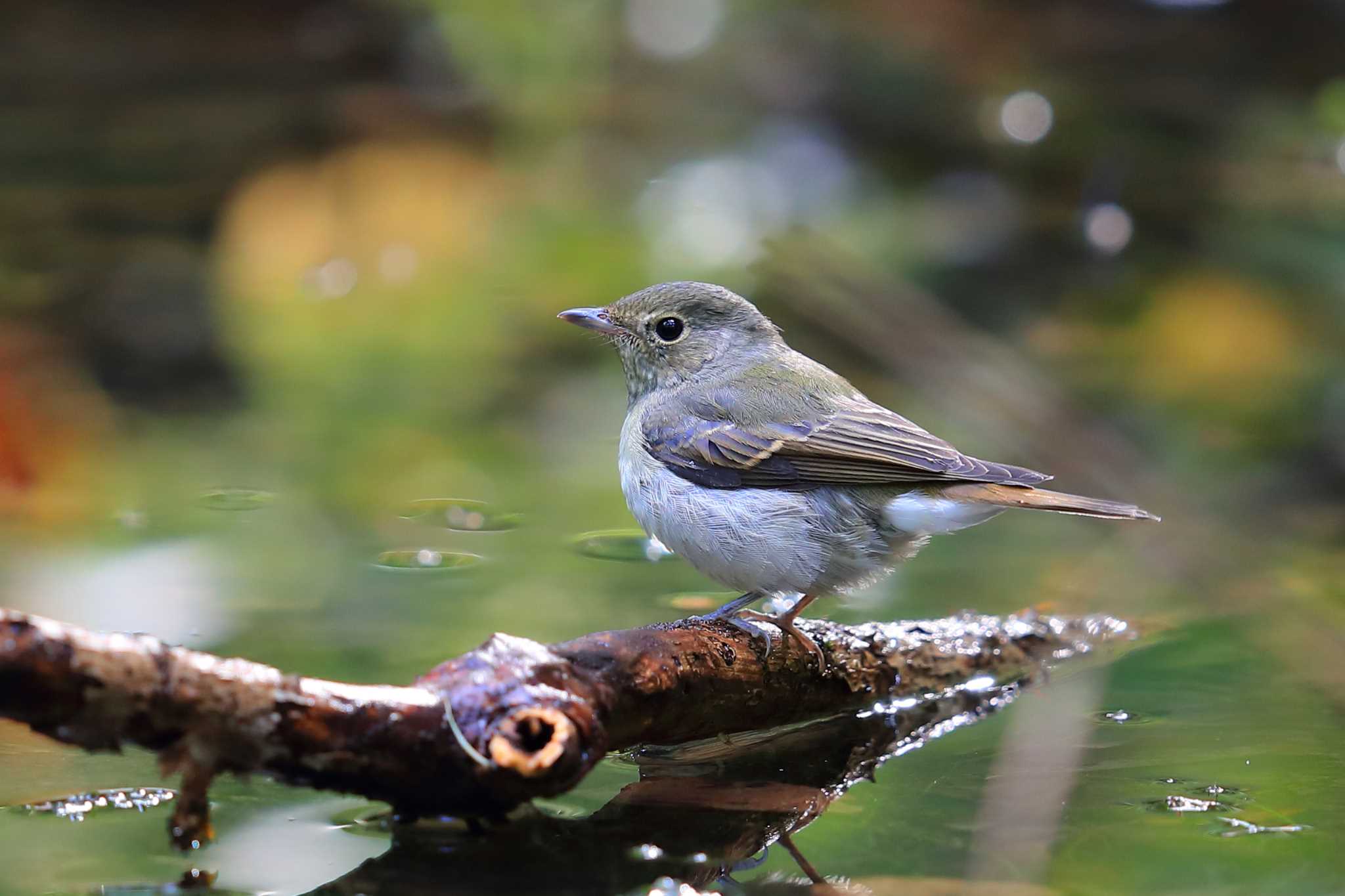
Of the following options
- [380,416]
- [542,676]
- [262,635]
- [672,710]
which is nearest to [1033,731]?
[672,710]

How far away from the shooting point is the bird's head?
453 cm

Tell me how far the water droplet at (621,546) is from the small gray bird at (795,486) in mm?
808

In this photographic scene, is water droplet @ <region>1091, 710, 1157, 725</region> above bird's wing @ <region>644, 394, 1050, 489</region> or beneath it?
beneath

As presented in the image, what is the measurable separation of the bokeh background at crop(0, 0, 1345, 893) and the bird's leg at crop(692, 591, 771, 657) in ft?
1.66

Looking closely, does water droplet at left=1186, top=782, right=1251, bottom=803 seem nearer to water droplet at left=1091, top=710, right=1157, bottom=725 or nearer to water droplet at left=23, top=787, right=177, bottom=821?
water droplet at left=1091, top=710, right=1157, bottom=725

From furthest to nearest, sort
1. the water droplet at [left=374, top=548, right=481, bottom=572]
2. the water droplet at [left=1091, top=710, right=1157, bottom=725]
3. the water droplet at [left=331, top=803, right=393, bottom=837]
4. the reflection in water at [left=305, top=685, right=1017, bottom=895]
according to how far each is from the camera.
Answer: the water droplet at [left=374, top=548, right=481, bottom=572] → the water droplet at [left=1091, top=710, right=1157, bottom=725] → the water droplet at [left=331, top=803, right=393, bottom=837] → the reflection in water at [left=305, top=685, right=1017, bottom=895]

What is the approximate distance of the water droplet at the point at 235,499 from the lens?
211 inches

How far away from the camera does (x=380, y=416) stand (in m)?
6.72

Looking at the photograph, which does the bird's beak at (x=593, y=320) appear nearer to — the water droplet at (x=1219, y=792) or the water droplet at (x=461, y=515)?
the water droplet at (x=461, y=515)

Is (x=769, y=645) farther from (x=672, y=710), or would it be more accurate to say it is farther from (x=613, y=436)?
(x=613, y=436)

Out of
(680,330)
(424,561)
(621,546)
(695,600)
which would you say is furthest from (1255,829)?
(424,561)

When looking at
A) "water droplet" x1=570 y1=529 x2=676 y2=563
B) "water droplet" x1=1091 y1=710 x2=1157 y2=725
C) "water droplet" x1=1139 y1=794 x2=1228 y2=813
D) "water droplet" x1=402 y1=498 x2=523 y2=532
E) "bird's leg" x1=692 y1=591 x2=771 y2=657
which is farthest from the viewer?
"water droplet" x1=402 y1=498 x2=523 y2=532

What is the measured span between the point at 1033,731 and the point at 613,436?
345 cm

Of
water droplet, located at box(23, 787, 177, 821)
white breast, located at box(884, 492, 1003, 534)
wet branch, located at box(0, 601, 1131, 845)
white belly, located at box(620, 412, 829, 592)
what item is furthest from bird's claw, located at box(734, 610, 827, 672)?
water droplet, located at box(23, 787, 177, 821)
